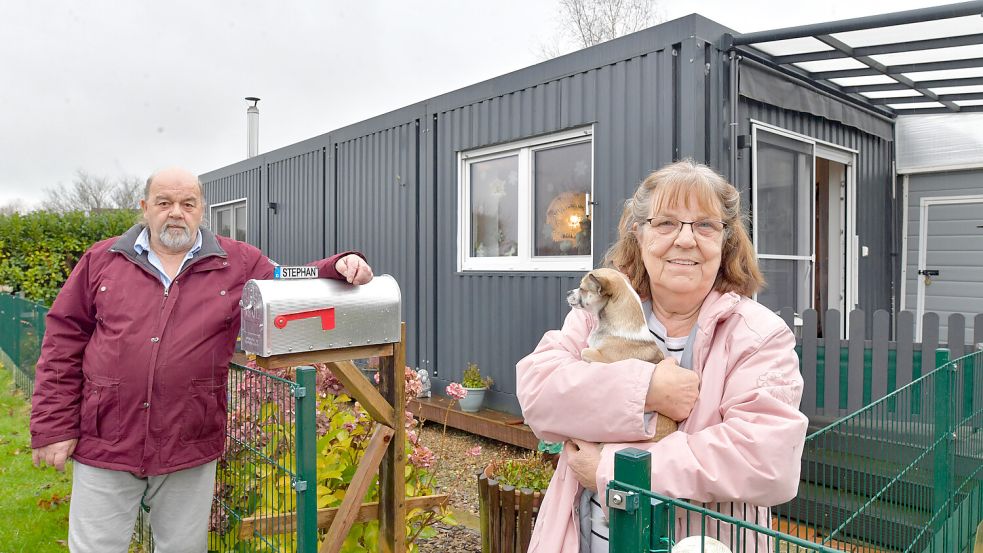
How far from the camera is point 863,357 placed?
446 centimetres

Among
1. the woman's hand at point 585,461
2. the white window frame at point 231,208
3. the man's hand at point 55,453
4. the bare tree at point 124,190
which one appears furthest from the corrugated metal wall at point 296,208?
the bare tree at point 124,190

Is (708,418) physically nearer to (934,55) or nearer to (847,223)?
(934,55)

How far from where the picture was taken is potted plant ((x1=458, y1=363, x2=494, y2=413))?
6.44 metres

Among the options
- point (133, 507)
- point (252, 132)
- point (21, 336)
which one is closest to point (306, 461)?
point (133, 507)

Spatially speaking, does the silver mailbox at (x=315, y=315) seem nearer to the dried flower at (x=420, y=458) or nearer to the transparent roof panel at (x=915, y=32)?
the dried flower at (x=420, y=458)

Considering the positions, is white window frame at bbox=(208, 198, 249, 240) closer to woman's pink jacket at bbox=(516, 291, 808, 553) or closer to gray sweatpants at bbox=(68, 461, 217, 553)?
gray sweatpants at bbox=(68, 461, 217, 553)

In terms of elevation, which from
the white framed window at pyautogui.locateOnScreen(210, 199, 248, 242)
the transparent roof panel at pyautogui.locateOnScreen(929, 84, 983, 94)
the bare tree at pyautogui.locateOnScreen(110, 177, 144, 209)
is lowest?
the white framed window at pyautogui.locateOnScreen(210, 199, 248, 242)

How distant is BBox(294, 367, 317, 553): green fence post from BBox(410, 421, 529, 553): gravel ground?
1.48m

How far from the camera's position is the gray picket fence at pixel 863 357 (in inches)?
169

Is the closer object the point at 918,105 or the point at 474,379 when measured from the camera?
the point at 474,379

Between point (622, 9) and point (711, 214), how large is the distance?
24589 mm

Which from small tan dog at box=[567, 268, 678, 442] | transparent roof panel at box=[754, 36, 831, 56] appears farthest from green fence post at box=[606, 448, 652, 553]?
transparent roof panel at box=[754, 36, 831, 56]

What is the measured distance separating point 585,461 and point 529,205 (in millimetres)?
4976

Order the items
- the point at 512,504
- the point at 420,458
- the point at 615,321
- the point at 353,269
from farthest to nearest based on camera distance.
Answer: the point at 420,458, the point at 512,504, the point at 353,269, the point at 615,321
